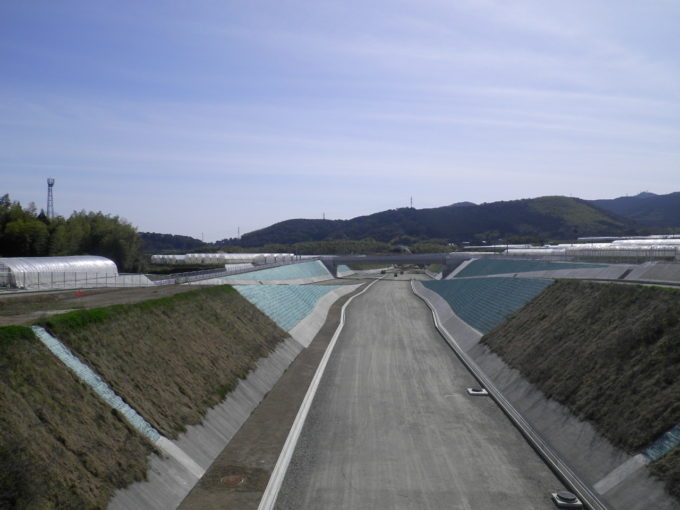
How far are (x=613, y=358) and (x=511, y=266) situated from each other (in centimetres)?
5239

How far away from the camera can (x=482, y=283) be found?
64.8m

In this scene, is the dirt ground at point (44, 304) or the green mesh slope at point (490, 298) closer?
the dirt ground at point (44, 304)

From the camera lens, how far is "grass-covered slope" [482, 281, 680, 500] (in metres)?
19.2

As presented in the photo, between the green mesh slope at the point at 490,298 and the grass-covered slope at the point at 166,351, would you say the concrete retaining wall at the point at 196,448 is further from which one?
the green mesh slope at the point at 490,298

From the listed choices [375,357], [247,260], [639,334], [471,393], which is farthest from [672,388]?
[247,260]

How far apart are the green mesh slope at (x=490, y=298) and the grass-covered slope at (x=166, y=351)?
20119 millimetres

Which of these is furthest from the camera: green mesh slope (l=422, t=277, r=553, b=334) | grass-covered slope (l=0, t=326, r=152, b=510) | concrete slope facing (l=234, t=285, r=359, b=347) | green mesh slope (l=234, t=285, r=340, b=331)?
concrete slope facing (l=234, t=285, r=359, b=347)

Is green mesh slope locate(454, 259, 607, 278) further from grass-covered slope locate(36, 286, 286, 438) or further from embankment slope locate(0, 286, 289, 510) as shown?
embankment slope locate(0, 286, 289, 510)

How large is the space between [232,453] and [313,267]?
93.7 m

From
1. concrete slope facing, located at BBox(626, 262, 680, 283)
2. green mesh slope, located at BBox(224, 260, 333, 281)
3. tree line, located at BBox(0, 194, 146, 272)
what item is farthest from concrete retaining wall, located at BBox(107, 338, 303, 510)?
tree line, located at BBox(0, 194, 146, 272)

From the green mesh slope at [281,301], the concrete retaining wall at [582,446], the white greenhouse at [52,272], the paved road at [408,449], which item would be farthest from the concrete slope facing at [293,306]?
the concrete retaining wall at [582,446]

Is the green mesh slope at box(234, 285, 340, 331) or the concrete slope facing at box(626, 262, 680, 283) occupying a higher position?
the concrete slope facing at box(626, 262, 680, 283)

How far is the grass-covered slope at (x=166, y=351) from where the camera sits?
2086cm

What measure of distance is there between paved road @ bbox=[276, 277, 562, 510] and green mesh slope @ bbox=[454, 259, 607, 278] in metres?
23.1
